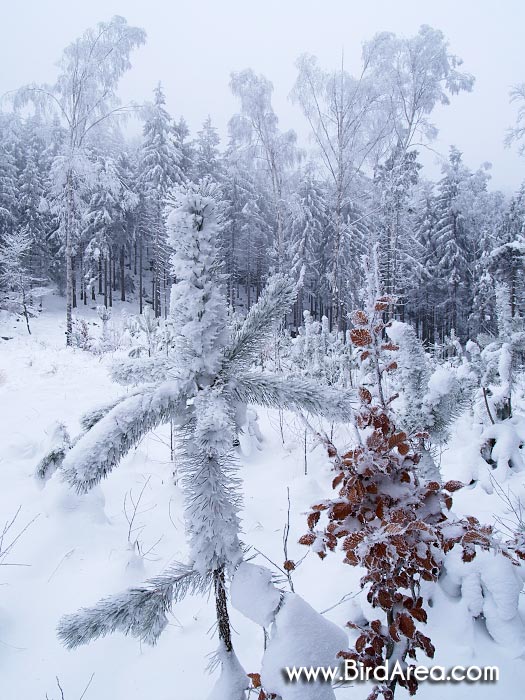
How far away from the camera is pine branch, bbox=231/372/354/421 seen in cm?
112

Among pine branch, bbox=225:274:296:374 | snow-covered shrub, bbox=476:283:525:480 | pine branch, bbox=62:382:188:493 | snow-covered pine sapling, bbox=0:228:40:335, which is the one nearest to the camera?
pine branch, bbox=62:382:188:493

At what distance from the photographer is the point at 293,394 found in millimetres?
1138

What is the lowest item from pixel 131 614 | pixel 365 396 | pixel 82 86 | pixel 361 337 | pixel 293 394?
pixel 131 614

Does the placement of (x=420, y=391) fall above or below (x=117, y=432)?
below

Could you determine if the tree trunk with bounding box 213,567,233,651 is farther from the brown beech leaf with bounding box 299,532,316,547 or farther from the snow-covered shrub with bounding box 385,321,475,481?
the snow-covered shrub with bounding box 385,321,475,481

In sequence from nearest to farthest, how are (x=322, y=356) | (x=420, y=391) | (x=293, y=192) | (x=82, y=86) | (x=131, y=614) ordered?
1. (x=131, y=614)
2. (x=420, y=391)
3. (x=322, y=356)
4. (x=82, y=86)
5. (x=293, y=192)

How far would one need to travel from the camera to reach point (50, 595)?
2.56 metres

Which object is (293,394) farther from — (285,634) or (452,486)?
(452,486)

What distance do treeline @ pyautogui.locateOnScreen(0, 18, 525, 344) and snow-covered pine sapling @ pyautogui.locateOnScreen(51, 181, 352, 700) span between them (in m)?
0.14

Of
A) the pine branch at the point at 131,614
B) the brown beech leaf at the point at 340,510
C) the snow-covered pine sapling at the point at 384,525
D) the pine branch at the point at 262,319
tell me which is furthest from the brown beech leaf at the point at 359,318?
the pine branch at the point at 131,614

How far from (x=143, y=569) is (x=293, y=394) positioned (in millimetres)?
2393

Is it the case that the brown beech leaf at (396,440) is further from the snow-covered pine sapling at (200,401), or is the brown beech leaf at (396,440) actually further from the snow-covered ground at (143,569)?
the snow-covered ground at (143,569)

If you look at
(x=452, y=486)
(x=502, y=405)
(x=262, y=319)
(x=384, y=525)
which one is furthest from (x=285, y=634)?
(x=502, y=405)

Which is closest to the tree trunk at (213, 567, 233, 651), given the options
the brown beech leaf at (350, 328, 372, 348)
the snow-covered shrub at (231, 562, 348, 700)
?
the snow-covered shrub at (231, 562, 348, 700)
